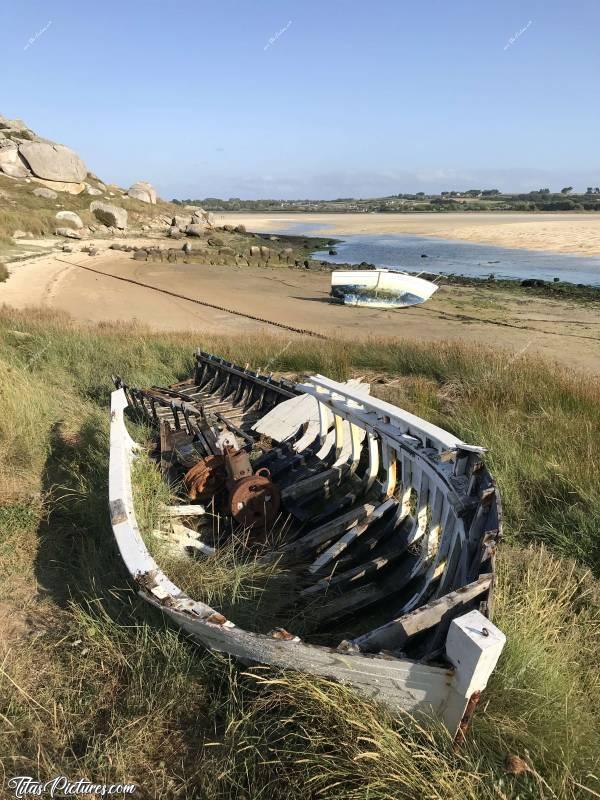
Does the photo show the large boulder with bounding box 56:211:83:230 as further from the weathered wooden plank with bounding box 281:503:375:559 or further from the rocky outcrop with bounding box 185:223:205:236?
the weathered wooden plank with bounding box 281:503:375:559

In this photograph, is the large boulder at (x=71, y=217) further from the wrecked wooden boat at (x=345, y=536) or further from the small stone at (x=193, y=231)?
the wrecked wooden boat at (x=345, y=536)

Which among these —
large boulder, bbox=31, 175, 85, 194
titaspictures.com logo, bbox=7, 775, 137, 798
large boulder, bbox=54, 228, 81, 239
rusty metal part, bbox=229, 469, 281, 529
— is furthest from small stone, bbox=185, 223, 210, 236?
titaspictures.com logo, bbox=7, 775, 137, 798

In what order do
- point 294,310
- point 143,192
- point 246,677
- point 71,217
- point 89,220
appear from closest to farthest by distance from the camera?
1. point 246,677
2. point 294,310
3. point 71,217
4. point 89,220
5. point 143,192

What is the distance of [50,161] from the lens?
46906mm

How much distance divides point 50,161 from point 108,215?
888 centimetres

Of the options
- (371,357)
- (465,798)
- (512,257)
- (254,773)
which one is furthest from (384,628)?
(512,257)

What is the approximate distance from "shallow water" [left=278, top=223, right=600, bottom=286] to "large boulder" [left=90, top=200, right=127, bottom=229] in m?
16.6

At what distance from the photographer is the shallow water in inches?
1236

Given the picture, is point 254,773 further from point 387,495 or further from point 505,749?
point 387,495

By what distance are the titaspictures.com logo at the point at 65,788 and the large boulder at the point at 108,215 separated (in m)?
46.5

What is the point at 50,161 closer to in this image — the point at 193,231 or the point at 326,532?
the point at 193,231

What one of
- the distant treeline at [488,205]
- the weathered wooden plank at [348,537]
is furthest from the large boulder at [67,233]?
the distant treeline at [488,205]

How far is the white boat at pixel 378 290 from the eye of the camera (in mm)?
21531

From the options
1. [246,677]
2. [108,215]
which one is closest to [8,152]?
[108,215]
